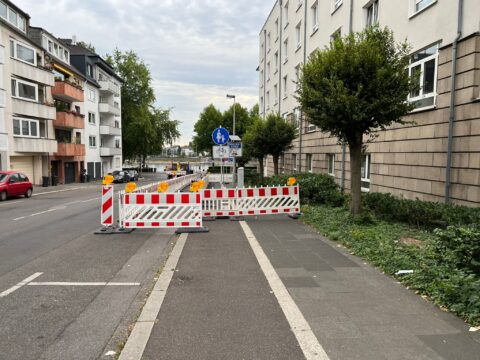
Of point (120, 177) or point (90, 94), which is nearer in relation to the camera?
point (120, 177)

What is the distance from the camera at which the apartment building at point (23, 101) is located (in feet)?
83.0

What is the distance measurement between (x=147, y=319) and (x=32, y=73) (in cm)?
3018

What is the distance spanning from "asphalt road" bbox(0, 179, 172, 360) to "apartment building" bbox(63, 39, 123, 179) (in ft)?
114

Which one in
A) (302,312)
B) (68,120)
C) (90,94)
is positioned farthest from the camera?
(90,94)

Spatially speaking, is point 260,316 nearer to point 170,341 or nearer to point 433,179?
point 170,341

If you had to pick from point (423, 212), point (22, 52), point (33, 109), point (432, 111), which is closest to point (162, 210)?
point (423, 212)

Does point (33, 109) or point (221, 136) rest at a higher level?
point (33, 109)

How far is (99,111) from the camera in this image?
4500cm

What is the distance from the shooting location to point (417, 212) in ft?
28.2

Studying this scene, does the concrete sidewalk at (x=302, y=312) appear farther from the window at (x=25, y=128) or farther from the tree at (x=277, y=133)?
the window at (x=25, y=128)

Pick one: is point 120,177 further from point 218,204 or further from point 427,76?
point 427,76

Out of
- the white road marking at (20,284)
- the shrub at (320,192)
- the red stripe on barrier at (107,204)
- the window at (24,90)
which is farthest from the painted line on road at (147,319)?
the window at (24,90)

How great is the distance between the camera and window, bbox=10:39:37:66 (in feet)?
86.6

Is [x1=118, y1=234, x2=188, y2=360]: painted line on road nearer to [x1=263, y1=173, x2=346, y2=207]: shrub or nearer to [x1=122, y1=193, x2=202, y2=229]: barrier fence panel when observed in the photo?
[x1=122, y1=193, x2=202, y2=229]: barrier fence panel
